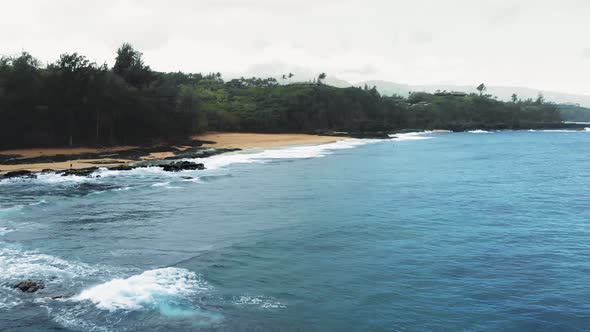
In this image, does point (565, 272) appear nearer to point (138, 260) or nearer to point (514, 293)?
point (514, 293)

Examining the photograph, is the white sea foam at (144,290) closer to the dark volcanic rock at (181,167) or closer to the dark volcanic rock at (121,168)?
the dark volcanic rock at (181,167)

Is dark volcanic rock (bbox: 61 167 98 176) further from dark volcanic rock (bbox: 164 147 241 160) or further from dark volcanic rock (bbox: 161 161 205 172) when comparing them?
Answer: dark volcanic rock (bbox: 164 147 241 160)

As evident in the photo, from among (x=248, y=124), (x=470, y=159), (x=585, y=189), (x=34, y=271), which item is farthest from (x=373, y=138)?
(x=34, y=271)

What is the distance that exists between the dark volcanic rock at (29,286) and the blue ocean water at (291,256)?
0.29m

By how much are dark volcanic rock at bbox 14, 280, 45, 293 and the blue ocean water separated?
288 millimetres

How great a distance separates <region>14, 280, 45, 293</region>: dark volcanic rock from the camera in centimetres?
1931

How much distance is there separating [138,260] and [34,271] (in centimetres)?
457

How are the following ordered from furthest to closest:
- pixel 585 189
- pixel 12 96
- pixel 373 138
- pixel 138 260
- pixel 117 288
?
pixel 373 138 < pixel 12 96 < pixel 585 189 < pixel 138 260 < pixel 117 288

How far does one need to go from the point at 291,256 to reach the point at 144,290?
25.9 feet

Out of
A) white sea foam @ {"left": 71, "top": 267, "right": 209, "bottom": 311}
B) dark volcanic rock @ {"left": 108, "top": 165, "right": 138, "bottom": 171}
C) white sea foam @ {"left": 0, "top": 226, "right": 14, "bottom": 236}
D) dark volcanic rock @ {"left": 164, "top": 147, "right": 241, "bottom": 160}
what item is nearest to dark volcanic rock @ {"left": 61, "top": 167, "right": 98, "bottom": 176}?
dark volcanic rock @ {"left": 108, "top": 165, "right": 138, "bottom": 171}

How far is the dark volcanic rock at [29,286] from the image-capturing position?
19.3 m

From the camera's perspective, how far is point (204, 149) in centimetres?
8375

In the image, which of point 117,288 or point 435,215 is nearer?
point 117,288

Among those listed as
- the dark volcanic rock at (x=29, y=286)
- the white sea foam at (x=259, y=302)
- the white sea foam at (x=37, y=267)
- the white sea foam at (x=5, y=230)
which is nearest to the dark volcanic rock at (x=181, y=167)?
the white sea foam at (x=5, y=230)
